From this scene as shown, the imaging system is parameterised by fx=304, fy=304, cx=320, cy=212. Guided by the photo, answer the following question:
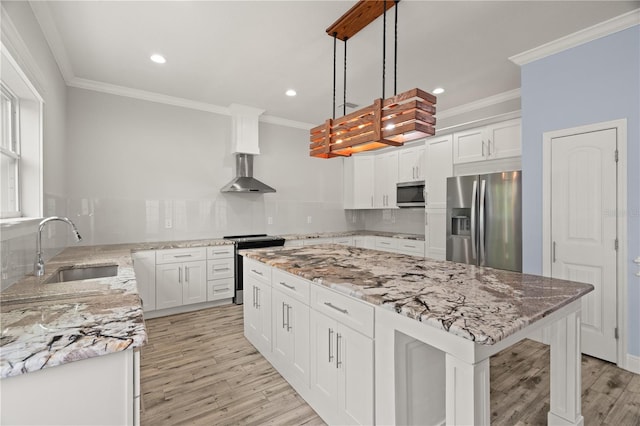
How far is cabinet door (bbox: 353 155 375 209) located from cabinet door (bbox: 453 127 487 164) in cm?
182

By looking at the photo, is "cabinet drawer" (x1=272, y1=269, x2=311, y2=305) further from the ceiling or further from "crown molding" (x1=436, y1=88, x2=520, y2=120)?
"crown molding" (x1=436, y1=88, x2=520, y2=120)

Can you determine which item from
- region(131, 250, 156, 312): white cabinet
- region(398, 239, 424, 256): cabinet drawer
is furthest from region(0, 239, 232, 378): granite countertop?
region(398, 239, 424, 256): cabinet drawer

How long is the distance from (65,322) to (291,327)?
1.30m

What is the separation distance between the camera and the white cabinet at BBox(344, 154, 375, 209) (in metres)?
5.50

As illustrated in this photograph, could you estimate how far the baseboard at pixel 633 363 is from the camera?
7.65 feet

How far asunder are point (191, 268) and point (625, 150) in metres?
4.28

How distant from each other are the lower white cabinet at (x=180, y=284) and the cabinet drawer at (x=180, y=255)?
0.15ft

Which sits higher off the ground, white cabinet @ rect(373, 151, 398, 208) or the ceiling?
the ceiling

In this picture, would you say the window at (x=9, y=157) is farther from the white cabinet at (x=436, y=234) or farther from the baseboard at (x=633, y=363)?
the baseboard at (x=633, y=363)

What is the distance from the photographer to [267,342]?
248cm

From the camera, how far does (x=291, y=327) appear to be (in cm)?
213

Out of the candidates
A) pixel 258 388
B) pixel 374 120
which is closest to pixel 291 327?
pixel 258 388

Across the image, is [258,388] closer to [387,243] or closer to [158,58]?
[158,58]

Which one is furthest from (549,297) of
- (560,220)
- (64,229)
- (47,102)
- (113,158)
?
(113,158)
